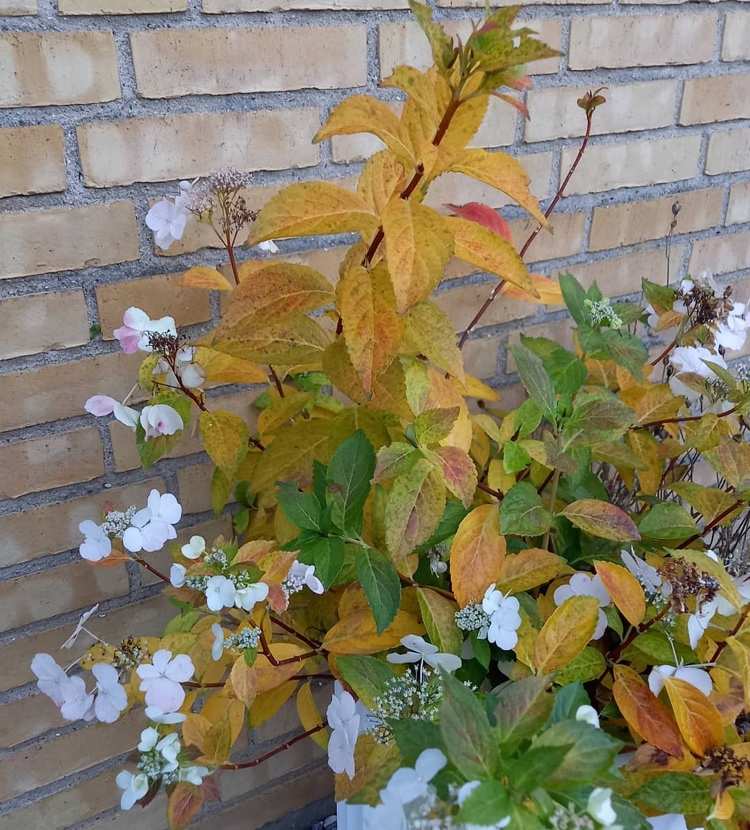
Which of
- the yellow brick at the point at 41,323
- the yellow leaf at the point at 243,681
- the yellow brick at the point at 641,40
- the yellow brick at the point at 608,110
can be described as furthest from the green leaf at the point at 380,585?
the yellow brick at the point at 641,40

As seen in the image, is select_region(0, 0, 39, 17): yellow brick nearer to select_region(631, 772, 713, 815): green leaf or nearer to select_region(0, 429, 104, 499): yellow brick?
select_region(0, 429, 104, 499): yellow brick

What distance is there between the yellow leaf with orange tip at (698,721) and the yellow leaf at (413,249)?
0.45m

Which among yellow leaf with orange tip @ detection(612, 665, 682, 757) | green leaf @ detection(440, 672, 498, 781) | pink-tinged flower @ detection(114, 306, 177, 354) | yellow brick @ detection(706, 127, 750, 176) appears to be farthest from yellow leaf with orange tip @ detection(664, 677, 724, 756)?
yellow brick @ detection(706, 127, 750, 176)

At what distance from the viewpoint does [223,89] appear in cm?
93

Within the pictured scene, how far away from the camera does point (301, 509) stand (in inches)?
30.8

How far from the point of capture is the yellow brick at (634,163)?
1268mm

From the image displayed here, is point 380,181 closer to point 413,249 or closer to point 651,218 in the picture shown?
point 413,249

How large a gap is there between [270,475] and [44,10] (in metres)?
0.56

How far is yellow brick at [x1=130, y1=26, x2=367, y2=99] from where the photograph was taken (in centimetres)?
89

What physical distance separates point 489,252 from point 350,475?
0.26 meters

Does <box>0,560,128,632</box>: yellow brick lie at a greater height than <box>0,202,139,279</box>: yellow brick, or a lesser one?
lesser

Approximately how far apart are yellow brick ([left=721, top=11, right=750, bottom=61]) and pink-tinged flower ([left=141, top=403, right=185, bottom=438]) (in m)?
1.18

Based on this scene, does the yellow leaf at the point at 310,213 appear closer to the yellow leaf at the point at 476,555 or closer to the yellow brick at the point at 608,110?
the yellow leaf at the point at 476,555

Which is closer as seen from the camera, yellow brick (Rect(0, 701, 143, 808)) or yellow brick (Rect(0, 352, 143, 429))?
yellow brick (Rect(0, 352, 143, 429))
